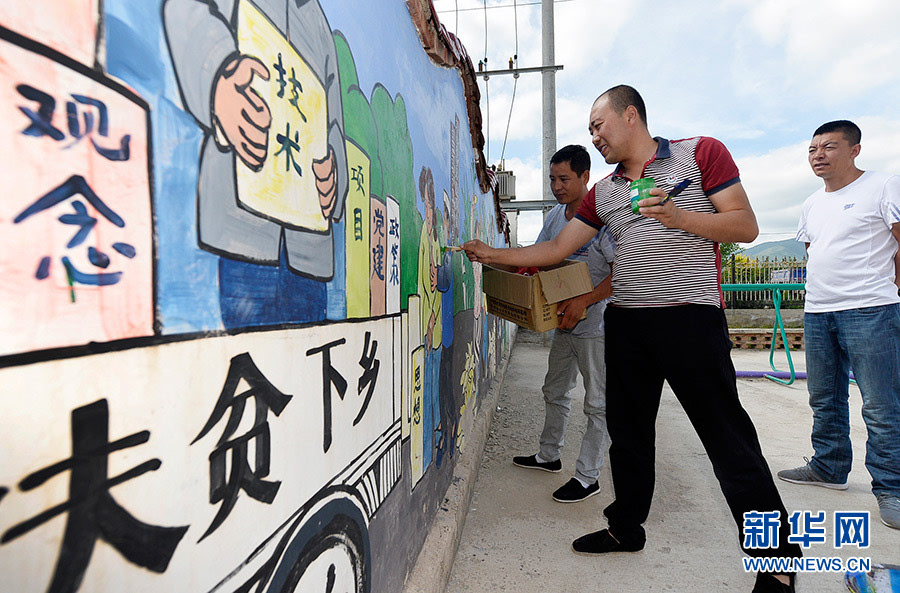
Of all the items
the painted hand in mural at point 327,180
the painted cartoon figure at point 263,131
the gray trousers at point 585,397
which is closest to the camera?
the painted cartoon figure at point 263,131

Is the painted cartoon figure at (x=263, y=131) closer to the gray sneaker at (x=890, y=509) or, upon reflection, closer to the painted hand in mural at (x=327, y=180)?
the painted hand in mural at (x=327, y=180)

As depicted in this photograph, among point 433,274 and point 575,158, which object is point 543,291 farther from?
point 575,158

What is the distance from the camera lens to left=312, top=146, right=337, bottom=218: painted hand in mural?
3.41 ft

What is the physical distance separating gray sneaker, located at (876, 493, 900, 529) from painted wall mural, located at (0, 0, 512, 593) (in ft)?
9.65

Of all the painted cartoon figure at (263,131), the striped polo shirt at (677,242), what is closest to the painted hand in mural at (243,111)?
the painted cartoon figure at (263,131)

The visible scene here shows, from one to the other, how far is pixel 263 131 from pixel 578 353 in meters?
2.65

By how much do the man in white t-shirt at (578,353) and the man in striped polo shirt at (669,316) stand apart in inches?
20.5

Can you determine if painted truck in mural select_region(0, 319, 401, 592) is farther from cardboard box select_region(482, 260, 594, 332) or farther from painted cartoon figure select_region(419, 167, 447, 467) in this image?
cardboard box select_region(482, 260, 594, 332)

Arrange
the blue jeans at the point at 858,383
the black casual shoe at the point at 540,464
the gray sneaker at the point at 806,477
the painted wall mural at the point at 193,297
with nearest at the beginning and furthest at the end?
the painted wall mural at the point at 193,297 < the blue jeans at the point at 858,383 < the gray sneaker at the point at 806,477 < the black casual shoe at the point at 540,464

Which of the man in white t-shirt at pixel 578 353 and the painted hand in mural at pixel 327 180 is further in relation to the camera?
the man in white t-shirt at pixel 578 353

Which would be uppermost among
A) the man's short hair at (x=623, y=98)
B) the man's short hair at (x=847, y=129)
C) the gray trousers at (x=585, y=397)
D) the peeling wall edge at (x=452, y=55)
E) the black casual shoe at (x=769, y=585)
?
the peeling wall edge at (x=452, y=55)

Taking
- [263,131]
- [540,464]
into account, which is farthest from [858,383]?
[263,131]

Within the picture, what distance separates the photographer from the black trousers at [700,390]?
74.7 inches

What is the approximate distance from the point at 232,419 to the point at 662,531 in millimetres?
2632
